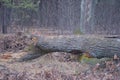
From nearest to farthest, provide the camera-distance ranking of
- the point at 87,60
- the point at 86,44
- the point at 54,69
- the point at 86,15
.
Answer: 1. the point at 86,44
2. the point at 87,60
3. the point at 54,69
4. the point at 86,15

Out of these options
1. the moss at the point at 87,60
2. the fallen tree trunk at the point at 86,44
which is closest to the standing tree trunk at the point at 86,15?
the moss at the point at 87,60

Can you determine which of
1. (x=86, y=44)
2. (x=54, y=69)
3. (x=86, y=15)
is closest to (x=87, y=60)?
(x=54, y=69)

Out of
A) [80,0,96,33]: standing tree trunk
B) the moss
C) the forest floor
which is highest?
[80,0,96,33]: standing tree trunk

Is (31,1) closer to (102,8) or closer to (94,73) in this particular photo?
(102,8)

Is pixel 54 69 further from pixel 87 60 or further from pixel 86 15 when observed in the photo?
pixel 86 15

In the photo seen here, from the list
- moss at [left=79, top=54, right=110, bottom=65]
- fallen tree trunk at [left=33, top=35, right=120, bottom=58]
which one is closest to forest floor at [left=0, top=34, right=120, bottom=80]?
moss at [left=79, top=54, right=110, bottom=65]

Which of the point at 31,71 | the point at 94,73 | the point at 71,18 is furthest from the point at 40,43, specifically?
the point at 71,18

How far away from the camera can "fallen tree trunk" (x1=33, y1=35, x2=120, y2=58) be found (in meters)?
6.54

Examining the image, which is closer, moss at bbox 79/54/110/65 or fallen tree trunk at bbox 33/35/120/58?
fallen tree trunk at bbox 33/35/120/58

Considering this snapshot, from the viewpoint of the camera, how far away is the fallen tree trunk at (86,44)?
6535 millimetres

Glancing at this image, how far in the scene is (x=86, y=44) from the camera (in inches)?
265

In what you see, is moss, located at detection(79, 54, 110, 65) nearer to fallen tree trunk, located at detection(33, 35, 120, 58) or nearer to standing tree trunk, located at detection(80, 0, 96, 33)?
fallen tree trunk, located at detection(33, 35, 120, 58)

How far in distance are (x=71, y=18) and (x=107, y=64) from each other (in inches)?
308

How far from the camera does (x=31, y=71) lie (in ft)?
25.9
